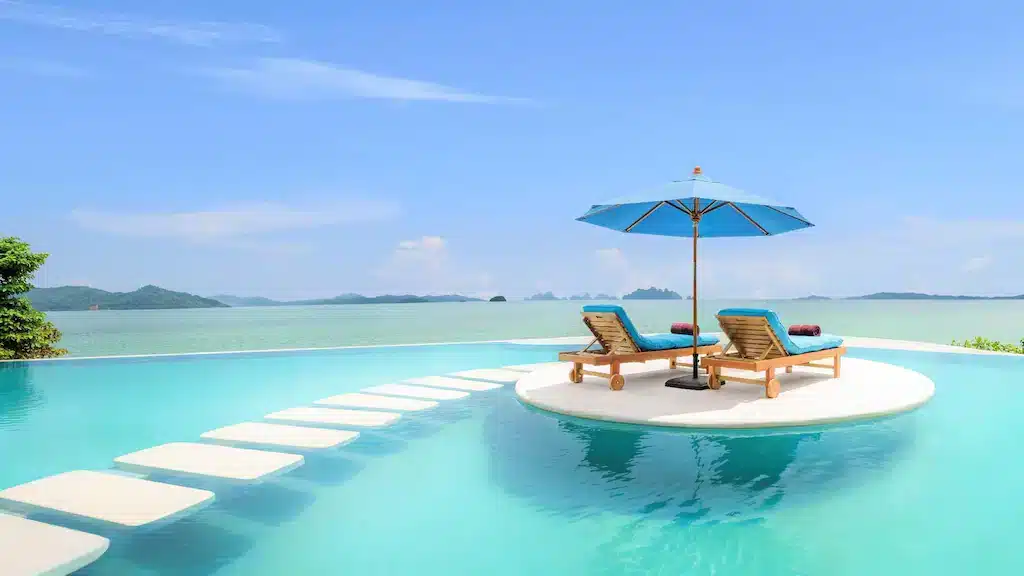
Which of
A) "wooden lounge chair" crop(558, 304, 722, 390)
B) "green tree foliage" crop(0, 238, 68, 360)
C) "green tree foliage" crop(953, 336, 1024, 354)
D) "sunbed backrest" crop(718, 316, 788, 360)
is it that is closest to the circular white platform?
"wooden lounge chair" crop(558, 304, 722, 390)

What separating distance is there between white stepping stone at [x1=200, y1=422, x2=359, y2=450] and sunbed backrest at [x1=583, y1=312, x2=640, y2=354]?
9.51ft

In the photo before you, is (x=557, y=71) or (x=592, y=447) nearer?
(x=592, y=447)

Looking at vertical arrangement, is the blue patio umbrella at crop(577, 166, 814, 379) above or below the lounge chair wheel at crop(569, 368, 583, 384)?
above

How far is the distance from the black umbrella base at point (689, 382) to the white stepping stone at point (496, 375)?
2040 mm

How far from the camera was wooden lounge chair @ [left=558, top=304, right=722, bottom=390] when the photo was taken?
6.61 m

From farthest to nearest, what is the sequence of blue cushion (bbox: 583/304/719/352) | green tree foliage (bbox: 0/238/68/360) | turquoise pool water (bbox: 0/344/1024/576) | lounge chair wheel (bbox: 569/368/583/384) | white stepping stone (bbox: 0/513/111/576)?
green tree foliage (bbox: 0/238/68/360), lounge chair wheel (bbox: 569/368/583/384), blue cushion (bbox: 583/304/719/352), turquoise pool water (bbox: 0/344/1024/576), white stepping stone (bbox: 0/513/111/576)

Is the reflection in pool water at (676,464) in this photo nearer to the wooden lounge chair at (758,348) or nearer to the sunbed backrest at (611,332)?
the wooden lounge chair at (758,348)

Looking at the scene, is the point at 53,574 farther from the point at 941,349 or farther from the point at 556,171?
the point at 556,171

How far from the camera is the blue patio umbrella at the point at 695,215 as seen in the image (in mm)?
6074

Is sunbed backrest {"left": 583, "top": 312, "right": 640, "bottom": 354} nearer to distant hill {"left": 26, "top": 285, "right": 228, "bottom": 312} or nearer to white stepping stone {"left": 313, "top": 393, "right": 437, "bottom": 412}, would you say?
white stepping stone {"left": 313, "top": 393, "right": 437, "bottom": 412}

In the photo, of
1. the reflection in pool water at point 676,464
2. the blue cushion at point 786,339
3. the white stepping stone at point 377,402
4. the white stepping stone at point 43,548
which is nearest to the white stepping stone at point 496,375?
the white stepping stone at point 377,402

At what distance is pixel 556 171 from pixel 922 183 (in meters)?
18.0

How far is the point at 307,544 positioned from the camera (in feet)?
10.1

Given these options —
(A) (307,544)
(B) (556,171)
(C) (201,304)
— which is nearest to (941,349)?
(A) (307,544)
